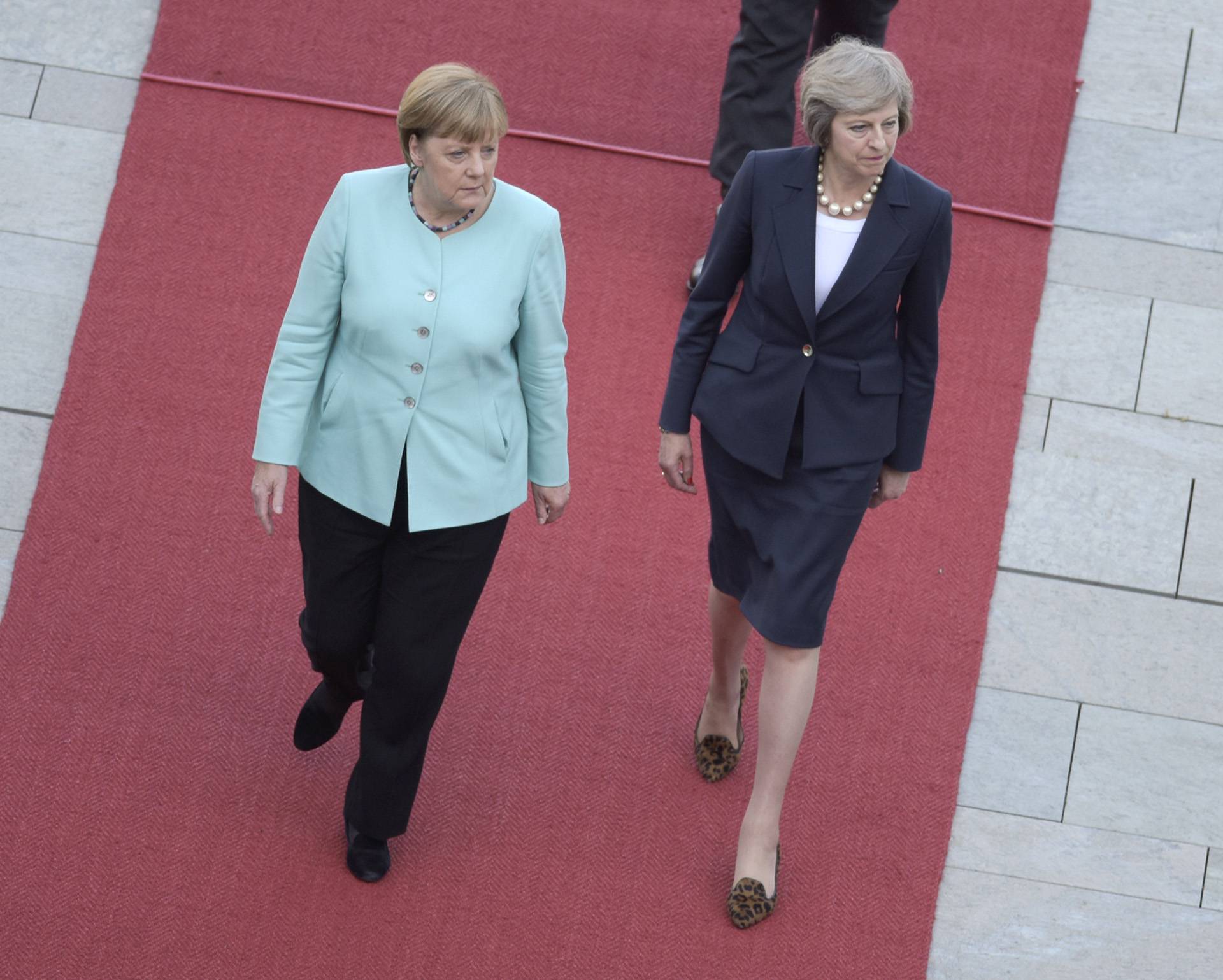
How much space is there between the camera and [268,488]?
264cm

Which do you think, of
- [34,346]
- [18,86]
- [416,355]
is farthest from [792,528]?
[18,86]

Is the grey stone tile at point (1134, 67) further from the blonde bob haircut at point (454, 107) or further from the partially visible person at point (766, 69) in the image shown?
the blonde bob haircut at point (454, 107)

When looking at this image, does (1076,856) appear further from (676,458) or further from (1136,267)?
(1136,267)

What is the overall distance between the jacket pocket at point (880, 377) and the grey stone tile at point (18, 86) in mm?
2682

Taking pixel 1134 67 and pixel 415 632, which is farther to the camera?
pixel 1134 67

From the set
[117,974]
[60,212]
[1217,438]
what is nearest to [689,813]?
[117,974]

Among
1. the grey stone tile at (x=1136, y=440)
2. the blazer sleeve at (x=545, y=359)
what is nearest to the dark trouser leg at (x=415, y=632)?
the blazer sleeve at (x=545, y=359)

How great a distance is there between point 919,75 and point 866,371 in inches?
80.5

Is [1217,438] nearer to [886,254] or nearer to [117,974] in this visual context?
[886,254]

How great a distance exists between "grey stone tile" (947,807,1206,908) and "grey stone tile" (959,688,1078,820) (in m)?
0.04

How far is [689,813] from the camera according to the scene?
329 centimetres

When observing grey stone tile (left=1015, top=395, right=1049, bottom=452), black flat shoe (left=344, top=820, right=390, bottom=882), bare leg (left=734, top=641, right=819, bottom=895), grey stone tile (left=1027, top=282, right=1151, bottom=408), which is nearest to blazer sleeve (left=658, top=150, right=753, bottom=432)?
bare leg (left=734, top=641, right=819, bottom=895)

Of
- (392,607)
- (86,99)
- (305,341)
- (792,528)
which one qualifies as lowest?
(392,607)

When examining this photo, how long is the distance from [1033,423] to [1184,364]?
49cm
